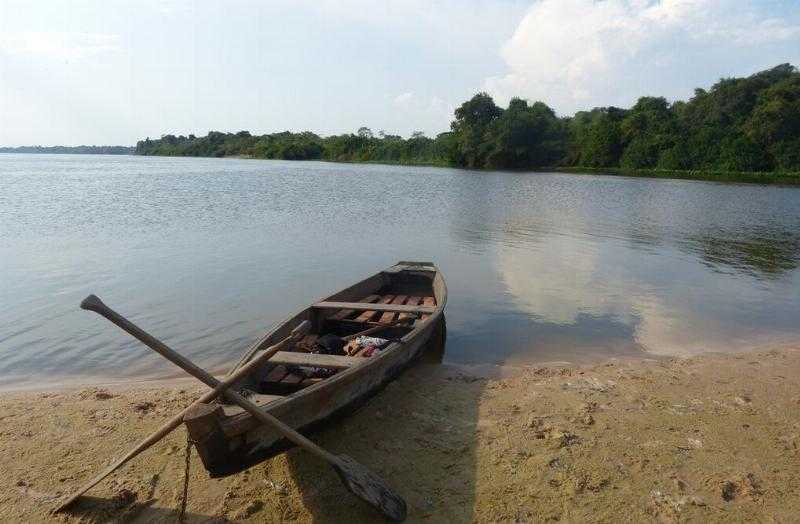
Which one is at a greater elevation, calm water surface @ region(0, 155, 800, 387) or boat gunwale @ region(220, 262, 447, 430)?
boat gunwale @ region(220, 262, 447, 430)

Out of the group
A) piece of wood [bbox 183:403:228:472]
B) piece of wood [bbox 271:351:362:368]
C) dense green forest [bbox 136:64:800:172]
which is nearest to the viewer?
piece of wood [bbox 183:403:228:472]

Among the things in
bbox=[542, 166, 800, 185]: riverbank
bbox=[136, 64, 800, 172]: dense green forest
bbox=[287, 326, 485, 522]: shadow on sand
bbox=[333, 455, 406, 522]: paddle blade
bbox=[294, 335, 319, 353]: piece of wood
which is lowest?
bbox=[287, 326, 485, 522]: shadow on sand

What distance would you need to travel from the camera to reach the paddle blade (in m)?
3.87

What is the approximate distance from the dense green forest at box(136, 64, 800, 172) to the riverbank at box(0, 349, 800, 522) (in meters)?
55.8

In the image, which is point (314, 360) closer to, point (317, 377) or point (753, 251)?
point (317, 377)

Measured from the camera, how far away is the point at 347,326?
738 centimetres

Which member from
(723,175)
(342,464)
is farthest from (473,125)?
(342,464)

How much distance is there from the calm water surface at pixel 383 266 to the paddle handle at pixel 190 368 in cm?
363

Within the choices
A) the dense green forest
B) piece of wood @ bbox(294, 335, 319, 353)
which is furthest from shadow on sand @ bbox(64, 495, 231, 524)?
the dense green forest

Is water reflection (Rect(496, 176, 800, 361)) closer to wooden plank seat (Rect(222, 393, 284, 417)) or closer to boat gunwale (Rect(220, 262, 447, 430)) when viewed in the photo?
boat gunwale (Rect(220, 262, 447, 430))

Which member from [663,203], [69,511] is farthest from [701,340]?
[663,203]

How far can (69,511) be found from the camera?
3.97 metres

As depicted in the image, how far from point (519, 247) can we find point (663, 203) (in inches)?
651

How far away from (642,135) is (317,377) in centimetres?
6680
